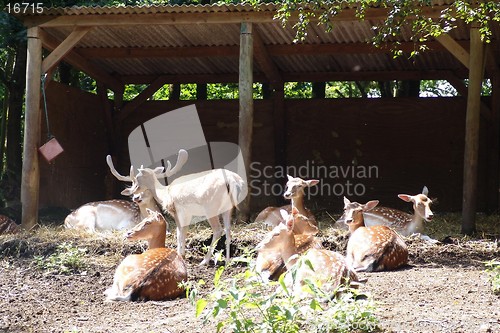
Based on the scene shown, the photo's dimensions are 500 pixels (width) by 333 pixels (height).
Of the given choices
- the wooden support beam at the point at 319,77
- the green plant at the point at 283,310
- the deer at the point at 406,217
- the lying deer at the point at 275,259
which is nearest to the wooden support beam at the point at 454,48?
the deer at the point at 406,217

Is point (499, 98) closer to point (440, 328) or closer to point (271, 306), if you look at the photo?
point (440, 328)

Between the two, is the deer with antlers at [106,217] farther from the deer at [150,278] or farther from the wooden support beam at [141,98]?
the wooden support beam at [141,98]

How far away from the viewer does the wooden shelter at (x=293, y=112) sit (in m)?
10.8

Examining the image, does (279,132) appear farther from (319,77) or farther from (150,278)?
(150,278)

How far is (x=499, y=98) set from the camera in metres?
11.8

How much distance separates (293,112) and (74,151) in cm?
364

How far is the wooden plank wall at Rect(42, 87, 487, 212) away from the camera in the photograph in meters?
12.7

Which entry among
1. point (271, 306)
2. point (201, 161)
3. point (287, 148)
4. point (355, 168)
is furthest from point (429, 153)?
point (271, 306)

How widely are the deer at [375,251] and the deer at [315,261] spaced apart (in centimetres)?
77

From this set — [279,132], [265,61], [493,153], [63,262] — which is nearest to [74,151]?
[279,132]

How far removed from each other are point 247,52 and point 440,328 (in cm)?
543

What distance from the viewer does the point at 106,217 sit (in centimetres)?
985

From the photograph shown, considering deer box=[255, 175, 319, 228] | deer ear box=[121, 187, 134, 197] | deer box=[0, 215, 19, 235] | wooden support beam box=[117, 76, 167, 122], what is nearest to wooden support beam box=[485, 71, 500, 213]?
deer box=[255, 175, 319, 228]

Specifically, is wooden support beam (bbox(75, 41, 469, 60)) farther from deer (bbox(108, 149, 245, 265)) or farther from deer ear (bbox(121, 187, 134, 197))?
deer (bbox(108, 149, 245, 265))
